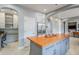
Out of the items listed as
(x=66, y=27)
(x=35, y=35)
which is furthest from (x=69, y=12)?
(x=35, y=35)

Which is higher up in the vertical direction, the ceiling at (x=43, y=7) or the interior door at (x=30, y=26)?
the ceiling at (x=43, y=7)

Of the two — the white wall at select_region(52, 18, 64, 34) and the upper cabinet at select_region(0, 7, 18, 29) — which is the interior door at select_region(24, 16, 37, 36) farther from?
the white wall at select_region(52, 18, 64, 34)

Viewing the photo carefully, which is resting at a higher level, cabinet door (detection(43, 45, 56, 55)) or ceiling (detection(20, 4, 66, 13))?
ceiling (detection(20, 4, 66, 13))

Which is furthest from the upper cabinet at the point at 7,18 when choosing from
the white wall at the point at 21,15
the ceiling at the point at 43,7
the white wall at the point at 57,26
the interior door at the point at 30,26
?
the white wall at the point at 57,26

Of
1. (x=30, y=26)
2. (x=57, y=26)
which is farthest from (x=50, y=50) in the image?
(x=30, y=26)

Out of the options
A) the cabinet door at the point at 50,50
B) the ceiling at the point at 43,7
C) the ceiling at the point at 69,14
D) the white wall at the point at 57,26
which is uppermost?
the ceiling at the point at 43,7

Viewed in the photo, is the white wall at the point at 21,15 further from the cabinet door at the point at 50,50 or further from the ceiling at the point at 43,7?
the cabinet door at the point at 50,50

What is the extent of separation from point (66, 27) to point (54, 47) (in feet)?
2.13

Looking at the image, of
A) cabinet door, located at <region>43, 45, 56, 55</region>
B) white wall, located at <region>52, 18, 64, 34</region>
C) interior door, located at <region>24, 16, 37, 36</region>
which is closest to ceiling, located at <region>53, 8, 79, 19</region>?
white wall, located at <region>52, 18, 64, 34</region>

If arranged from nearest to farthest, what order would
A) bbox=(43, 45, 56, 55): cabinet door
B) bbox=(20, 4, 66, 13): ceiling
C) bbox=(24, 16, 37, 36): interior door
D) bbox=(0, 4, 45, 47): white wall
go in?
bbox=(43, 45, 56, 55): cabinet door < bbox=(20, 4, 66, 13): ceiling < bbox=(0, 4, 45, 47): white wall < bbox=(24, 16, 37, 36): interior door

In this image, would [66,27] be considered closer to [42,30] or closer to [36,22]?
[42,30]

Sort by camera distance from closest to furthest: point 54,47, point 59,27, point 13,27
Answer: point 54,47 < point 59,27 < point 13,27
